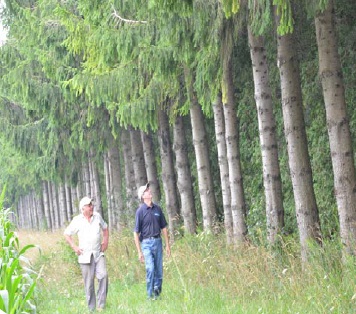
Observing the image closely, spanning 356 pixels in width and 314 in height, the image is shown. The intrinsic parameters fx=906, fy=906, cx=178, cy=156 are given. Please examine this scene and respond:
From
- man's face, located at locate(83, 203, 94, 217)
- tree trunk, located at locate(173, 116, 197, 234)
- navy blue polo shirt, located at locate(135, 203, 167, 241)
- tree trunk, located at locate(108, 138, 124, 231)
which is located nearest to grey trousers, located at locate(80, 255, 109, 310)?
man's face, located at locate(83, 203, 94, 217)

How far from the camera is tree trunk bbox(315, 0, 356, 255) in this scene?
11562 millimetres

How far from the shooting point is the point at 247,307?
10.7 metres

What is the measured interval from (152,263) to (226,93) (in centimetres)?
365

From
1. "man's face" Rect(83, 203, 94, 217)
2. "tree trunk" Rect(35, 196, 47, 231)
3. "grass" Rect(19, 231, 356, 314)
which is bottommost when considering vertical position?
"grass" Rect(19, 231, 356, 314)

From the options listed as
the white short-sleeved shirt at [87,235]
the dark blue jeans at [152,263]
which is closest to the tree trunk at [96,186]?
the dark blue jeans at [152,263]

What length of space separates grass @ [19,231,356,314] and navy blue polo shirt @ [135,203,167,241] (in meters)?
0.64

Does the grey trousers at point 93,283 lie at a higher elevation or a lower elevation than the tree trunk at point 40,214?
lower

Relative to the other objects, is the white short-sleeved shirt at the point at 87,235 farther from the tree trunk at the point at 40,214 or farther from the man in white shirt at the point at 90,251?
the tree trunk at the point at 40,214

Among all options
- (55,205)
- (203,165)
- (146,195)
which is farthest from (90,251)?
(55,205)

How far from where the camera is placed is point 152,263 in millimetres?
13844

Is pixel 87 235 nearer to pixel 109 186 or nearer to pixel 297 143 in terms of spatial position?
pixel 297 143

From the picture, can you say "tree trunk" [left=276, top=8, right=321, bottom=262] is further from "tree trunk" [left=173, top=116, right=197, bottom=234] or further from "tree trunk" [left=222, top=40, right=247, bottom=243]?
"tree trunk" [left=173, top=116, right=197, bottom=234]

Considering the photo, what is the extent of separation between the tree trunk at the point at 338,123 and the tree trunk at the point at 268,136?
2.97 meters

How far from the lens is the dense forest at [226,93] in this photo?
1170 cm
